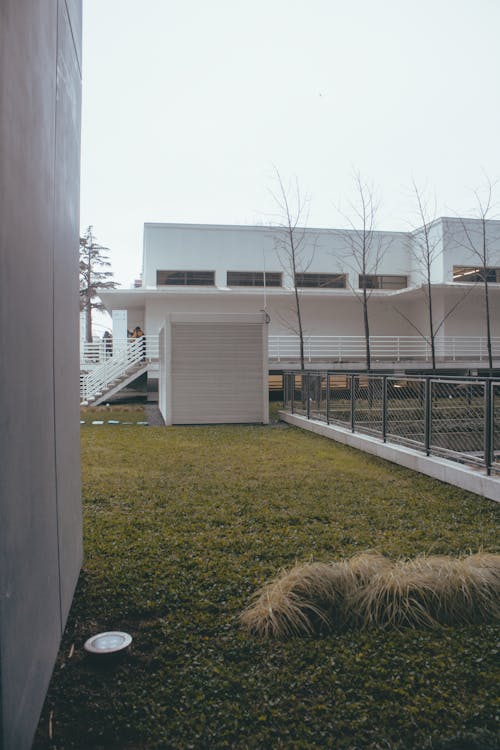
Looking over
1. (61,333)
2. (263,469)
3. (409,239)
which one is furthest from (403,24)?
(409,239)

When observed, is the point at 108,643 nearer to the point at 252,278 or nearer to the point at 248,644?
the point at 248,644

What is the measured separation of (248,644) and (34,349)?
75.1 inches

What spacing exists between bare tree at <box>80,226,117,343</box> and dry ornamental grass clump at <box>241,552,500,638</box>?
1614 inches

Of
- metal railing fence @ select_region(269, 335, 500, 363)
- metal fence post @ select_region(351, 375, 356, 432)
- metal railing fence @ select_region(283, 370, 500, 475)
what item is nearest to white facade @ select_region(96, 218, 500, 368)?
metal railing fence @ select_region(269, 335, 500, 363)

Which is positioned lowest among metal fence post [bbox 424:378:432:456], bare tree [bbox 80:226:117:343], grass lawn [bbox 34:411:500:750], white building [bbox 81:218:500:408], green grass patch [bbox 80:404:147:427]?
grass lawn [bbox 34:411:500:750]

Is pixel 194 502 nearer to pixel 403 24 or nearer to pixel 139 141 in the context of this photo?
pixel 403 24

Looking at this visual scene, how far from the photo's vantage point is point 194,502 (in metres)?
6.20

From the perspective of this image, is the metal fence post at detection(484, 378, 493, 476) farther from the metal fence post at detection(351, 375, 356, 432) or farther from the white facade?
the white facade

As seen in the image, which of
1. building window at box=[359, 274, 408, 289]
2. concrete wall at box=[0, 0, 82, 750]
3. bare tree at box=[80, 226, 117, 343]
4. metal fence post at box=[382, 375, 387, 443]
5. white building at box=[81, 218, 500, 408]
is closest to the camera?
concrete wall at box=[0, 0, 82, 750]

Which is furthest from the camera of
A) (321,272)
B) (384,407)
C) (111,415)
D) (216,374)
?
(321,272)

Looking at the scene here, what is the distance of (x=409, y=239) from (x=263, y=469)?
2198cm

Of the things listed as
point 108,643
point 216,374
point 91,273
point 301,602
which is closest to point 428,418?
point 301,602

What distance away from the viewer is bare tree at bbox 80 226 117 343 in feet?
140

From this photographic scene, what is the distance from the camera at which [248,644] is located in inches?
120
